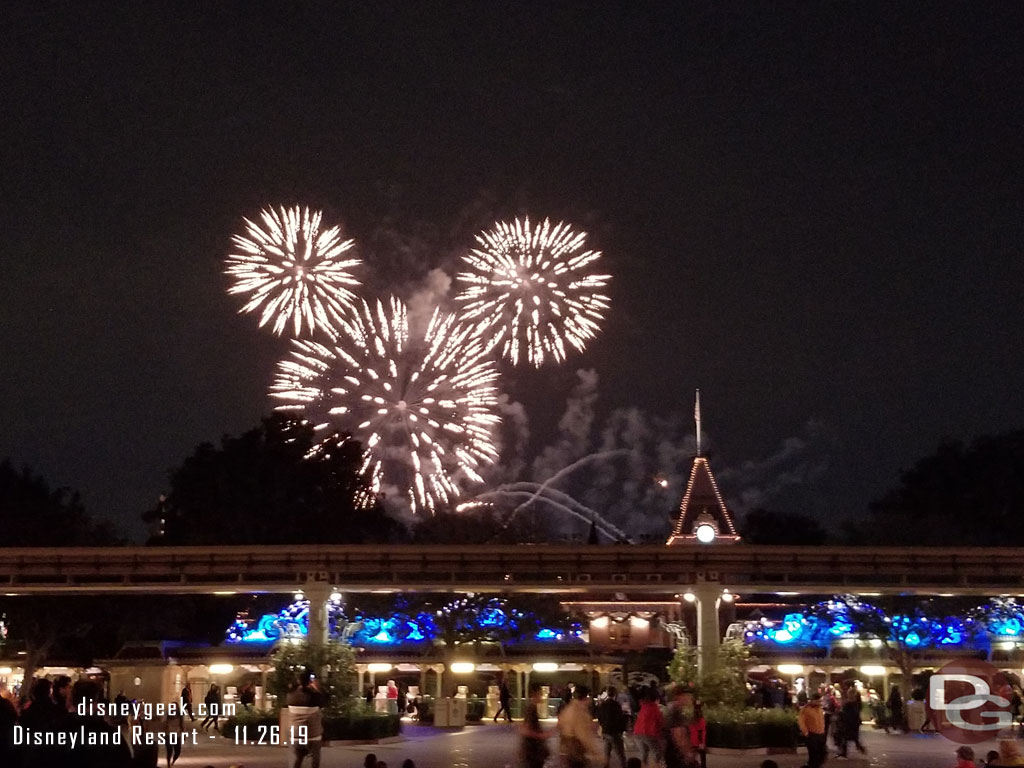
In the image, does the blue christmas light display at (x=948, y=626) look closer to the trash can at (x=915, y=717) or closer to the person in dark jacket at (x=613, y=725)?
the trash can at (x=915, y=717)

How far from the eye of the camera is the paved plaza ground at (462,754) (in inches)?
1093

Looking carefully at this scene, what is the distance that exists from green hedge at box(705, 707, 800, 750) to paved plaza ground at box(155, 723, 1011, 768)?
940mm

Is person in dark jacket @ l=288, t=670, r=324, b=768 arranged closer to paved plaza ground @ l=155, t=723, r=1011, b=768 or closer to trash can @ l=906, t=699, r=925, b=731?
paved plaza ground @ l=155, t=723, r=1011, b=768

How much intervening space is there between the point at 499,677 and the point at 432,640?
360 cm

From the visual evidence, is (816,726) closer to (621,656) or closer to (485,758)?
(485,758)

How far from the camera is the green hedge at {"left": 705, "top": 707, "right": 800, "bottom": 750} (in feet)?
108

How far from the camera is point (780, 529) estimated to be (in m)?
111

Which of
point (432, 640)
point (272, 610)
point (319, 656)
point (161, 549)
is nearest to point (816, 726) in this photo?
point (319, 656)

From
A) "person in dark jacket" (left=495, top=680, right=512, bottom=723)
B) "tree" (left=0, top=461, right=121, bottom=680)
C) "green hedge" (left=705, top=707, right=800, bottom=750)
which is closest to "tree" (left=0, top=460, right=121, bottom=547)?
"tree" (left=0, top=461, right=121, bottom=680)

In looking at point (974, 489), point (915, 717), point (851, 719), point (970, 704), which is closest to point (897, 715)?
point (915, 717)

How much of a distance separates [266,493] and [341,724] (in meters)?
48.0

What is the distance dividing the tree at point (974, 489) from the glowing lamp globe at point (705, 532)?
85.2ft

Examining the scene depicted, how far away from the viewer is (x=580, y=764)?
16188mm

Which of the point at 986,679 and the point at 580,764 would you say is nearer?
the point at 580,764
